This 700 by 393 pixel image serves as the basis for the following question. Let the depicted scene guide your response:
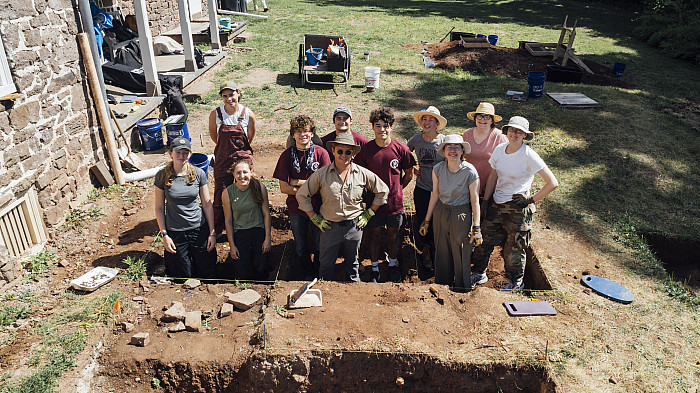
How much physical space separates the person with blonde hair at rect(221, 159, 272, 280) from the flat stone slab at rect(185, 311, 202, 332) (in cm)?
91

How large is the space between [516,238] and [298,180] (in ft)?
8.18

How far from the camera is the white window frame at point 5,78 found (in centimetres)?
531

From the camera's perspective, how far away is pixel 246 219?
5383 millimetres

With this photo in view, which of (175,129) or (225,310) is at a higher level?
(175,129)

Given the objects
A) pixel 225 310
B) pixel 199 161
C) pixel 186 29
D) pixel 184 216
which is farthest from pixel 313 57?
pixel 225 310

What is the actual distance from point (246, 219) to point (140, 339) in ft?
5.39

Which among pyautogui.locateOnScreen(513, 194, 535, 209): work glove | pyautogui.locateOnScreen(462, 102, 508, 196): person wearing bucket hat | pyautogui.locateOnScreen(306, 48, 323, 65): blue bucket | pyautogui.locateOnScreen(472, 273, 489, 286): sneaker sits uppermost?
pyautogui.locateOnScreen(462, 102, 508, 196): person wearing bucket hat

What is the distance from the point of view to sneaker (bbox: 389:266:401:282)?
5898mm

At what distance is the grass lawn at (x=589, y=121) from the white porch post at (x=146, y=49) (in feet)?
4.03

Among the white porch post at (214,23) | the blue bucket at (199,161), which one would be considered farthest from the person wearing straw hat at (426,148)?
the white porch post at (214,23)

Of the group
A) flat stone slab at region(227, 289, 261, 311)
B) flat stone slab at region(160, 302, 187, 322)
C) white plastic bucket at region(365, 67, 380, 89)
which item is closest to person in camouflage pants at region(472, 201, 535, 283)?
flat stone slab at region(227, 289, 261, 311)

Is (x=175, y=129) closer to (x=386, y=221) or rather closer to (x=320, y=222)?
(x=320, y=222)

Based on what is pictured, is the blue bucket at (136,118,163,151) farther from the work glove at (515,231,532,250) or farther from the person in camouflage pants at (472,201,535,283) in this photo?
the work glove at (515,231,532,250)

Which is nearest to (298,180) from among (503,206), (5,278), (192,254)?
(192,254)
